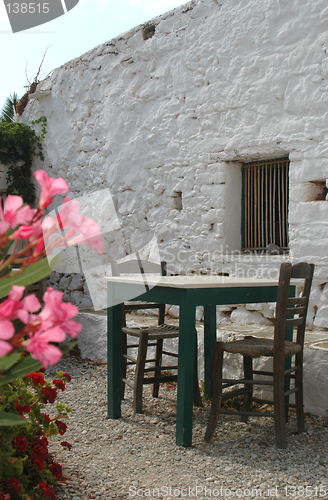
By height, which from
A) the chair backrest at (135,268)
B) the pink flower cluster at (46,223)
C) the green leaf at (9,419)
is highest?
the pink flower cluster at (46,223)

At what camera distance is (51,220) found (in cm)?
70

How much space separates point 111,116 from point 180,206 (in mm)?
1634

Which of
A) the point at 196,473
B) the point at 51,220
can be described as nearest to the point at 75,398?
the point at 196,473

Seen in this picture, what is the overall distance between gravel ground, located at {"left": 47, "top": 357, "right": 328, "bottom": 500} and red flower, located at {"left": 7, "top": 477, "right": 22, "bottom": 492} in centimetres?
40

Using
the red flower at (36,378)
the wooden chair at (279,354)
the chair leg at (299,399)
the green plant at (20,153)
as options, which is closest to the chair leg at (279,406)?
the wooden chair at (279,354)

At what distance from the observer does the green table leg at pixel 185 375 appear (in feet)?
8.28

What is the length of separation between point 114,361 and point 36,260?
101 inches

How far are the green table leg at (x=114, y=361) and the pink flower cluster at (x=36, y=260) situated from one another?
8.21 ft

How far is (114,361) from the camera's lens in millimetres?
3178

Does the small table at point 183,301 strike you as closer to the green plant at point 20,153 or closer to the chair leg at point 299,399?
the chair leg at point 299,399

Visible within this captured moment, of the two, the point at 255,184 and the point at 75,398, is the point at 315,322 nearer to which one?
the point at 255,184

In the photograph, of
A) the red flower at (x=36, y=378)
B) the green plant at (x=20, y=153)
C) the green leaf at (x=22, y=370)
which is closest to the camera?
the green leaf at (x=22, y=370)

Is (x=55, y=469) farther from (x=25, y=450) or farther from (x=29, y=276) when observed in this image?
Result: (x=29, y=276)

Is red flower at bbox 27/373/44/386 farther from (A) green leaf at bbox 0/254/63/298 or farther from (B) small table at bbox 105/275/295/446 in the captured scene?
(A) green leaf at bbox 0/254/63/298
